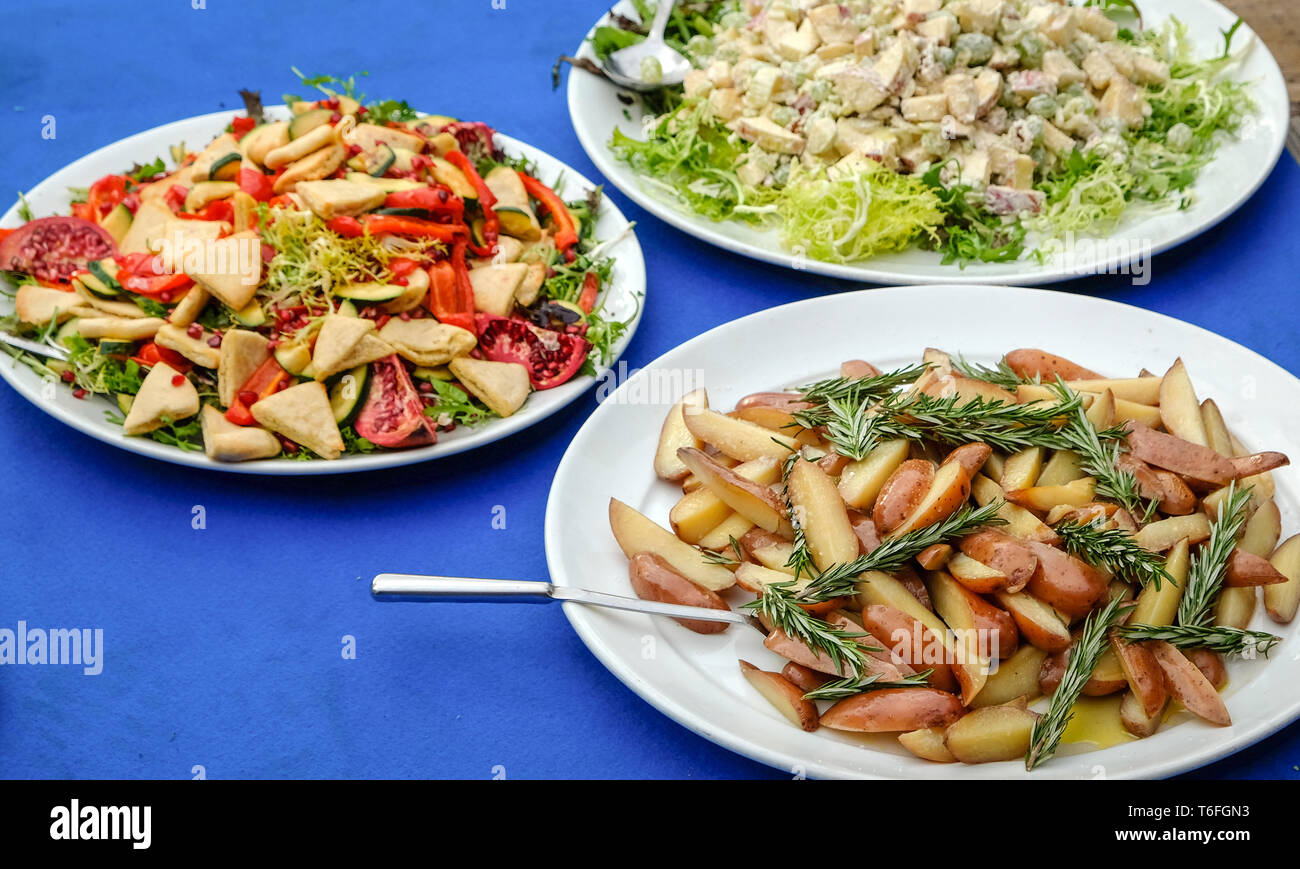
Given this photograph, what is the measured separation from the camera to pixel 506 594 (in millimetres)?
1825

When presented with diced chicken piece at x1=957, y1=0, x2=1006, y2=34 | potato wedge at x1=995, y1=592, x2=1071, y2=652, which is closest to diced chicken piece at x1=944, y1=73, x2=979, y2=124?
diced chicken piece at x1=957, y1=0, x2=1006, y2=34

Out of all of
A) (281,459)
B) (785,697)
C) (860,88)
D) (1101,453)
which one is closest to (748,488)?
(785,697)

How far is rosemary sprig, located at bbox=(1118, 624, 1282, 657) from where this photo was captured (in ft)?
5.51

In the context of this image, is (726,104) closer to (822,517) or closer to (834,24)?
(834,24)

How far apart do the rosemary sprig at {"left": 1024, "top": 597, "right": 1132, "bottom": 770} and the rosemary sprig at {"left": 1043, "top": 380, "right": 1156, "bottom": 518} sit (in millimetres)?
207

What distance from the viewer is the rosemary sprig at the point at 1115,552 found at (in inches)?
67.9

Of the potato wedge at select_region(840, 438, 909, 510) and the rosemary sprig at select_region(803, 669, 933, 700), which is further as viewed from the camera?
the potato wedge at select_region(840, 438, 909, 510)

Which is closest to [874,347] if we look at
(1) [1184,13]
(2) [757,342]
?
(2) [757,342]

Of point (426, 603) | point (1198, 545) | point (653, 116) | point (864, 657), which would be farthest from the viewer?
point (653, 116)

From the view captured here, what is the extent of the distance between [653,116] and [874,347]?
4.74ft

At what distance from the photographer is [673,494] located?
2.21 meters

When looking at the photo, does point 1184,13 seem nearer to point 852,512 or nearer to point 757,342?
point 757,342

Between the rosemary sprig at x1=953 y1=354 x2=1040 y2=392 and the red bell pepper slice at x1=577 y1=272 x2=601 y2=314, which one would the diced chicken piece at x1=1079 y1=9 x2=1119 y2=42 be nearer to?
the rosemary sprig at x1=953 y1=354 x2=1040 y2=392

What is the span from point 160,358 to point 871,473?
65.7 inches
